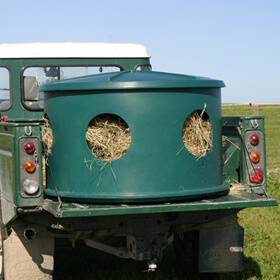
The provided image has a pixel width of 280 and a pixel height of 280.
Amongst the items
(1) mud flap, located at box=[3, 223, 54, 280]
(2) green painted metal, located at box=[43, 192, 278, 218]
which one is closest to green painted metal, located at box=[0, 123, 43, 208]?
(2) green painted metal, located at box=[43, 192, 278, 218]

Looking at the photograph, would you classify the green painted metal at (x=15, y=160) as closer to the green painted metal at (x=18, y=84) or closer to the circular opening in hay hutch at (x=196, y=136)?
the circular opening in hay hutch at (x=196, y=136)

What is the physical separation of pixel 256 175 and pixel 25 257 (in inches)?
86.0

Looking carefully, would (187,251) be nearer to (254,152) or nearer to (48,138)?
(254,152)

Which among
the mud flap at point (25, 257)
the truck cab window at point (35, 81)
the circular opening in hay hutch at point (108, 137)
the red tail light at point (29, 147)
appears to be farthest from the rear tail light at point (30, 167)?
the truck cab window at point (35, 81)

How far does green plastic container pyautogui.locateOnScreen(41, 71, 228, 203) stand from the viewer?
4.84 meters

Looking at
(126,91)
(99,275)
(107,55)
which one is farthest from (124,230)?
(107,55)

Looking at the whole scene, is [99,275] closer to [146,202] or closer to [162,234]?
[162,234]

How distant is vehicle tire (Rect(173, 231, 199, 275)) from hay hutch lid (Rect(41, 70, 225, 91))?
1.72 meters

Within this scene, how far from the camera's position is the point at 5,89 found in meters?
7.19

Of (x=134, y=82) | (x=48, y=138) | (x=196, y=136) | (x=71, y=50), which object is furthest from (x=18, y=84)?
(x=196, y=136)

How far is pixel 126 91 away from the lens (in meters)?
4.83

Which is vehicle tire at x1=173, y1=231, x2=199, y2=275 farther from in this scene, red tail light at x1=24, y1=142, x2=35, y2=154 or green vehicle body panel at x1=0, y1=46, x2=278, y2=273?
red tail light at x1=24, y1=142, x2=35, y2=154

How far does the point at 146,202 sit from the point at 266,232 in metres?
3.44

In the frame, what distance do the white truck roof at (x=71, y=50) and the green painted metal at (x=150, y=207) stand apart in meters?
2.62
